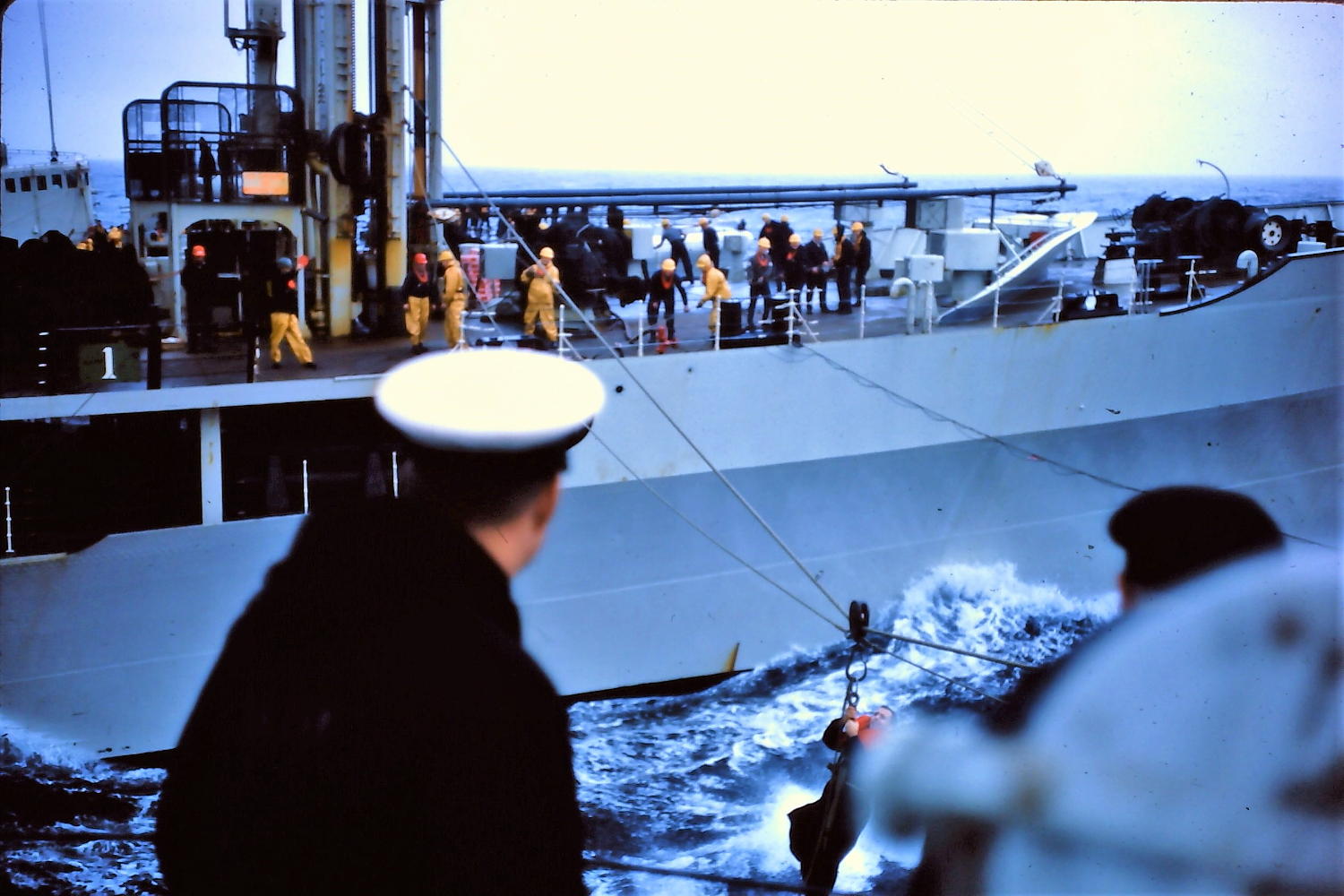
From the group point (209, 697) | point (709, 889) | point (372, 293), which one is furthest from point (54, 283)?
point (209, 697)

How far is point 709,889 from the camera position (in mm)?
6223

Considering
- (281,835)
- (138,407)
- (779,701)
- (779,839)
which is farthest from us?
(779,701)

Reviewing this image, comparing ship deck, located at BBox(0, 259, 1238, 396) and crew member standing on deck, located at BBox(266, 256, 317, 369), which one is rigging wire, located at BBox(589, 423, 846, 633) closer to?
ship deck, located at BBox(0, 259, 1238, 396)

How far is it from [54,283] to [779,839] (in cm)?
430

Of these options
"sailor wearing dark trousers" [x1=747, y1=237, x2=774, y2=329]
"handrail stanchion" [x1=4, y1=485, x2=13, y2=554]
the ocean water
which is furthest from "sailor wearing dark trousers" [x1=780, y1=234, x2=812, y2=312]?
"handrail stanchion" [x1=4, y1=485, x2=13, y2=554]

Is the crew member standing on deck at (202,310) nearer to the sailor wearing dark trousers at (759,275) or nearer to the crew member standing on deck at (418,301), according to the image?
the crew member standing on deck at (418,301)

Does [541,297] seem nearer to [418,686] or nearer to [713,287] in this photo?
[713,287]

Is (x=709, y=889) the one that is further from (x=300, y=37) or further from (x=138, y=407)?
(x=300, y=37)

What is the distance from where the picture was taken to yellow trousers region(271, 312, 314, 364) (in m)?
6.35

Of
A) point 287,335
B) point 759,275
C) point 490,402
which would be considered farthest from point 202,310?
point 490,402

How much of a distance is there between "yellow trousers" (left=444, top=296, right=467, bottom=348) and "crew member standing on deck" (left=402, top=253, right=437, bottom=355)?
0.56 ft

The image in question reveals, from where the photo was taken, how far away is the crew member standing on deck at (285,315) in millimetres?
6328

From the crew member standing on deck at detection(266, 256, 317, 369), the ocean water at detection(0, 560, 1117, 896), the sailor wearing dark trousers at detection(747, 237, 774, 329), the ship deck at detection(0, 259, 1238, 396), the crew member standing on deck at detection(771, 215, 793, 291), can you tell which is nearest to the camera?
the ocean water at detection(0, 560, 1117, 896)

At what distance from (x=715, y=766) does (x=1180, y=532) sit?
6.68 m
